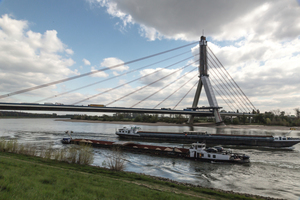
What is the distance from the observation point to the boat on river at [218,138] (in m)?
38.7

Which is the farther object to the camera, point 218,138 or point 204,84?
point 204,84

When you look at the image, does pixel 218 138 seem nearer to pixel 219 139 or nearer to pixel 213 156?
pixel 219 139

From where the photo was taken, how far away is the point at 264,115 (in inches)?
4080

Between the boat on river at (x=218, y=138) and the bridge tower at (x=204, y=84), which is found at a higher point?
the bridge tower at (x=204, y=84)

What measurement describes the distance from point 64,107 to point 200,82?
Answer: 193ft

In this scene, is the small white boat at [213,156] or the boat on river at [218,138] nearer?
the small white boat at [213,156]

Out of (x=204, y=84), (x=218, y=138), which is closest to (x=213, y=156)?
(x=218, y=138)

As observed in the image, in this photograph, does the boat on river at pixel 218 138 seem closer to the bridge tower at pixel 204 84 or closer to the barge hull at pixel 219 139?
the barge hull at pixel 219 139

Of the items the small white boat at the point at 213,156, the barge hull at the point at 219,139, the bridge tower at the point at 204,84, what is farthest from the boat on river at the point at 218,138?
the bridge tower at the point at 204,84

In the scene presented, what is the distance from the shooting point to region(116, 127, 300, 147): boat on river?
127ft

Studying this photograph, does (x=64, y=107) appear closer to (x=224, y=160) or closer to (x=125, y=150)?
(x=125, y=150)

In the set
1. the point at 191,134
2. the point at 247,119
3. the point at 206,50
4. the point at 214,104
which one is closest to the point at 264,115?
the point at 247,119

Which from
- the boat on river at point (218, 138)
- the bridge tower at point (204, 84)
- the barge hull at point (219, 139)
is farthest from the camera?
the bridge tower at point (204, 84)

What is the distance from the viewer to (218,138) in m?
43.9
